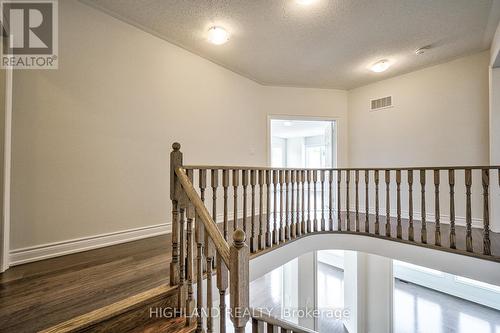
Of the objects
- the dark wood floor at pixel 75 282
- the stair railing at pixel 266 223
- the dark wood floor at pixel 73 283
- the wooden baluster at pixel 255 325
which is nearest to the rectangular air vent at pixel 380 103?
the stair railing at pixel 266 223

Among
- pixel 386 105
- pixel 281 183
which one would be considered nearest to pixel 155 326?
pixel 281 183

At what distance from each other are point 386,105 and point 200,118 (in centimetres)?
340

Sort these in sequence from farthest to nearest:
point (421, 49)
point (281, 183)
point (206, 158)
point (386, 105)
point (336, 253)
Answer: point (336, 253) < point (386, 105) < point (206, 158) < point (421, 49) < point (281, 183)

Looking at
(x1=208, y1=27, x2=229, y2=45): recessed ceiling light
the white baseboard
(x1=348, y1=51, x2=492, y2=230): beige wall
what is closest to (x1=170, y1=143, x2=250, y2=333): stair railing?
the white baseboard

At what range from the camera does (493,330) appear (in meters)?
3.94

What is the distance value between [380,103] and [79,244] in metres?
5.02

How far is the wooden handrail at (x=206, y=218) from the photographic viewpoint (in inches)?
48.1

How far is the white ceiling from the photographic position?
2.34 meters

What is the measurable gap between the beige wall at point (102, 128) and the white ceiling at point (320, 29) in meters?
0.32

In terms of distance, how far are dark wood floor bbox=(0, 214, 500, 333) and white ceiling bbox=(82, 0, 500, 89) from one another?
8.19 ft

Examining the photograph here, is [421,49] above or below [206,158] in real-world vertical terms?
above

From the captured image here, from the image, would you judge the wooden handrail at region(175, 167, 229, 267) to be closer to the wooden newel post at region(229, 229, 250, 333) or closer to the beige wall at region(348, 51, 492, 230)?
the wooden newel post at region(229, 229, 250, 333)

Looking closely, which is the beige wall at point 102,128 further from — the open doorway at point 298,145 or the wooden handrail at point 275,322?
the open doorway at point 298,145

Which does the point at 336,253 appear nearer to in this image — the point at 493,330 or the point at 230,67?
the point at 493,330
